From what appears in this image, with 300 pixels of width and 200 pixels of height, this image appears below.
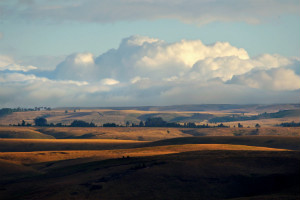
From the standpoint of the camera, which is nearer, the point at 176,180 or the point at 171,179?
the point at 176,180

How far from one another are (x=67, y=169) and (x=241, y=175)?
53429mm

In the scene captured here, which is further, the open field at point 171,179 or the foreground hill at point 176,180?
the open field at point 171,179

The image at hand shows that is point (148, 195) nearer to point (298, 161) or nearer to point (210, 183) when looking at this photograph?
point (210, 183)

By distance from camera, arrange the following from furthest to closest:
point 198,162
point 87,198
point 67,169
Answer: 1. point 67,169
2. point 198,162
3. point 87,198

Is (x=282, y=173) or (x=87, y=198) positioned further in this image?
(x=282, y=173)

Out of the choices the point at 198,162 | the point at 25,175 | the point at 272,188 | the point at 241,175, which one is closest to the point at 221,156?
the point at 198,162

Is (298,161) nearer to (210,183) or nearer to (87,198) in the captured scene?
(210,183)

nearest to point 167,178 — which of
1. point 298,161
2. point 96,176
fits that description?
point 96,176

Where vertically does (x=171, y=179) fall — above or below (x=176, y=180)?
above

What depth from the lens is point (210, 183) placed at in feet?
350

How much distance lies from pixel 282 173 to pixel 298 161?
955 cm

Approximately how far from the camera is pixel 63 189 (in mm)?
106000

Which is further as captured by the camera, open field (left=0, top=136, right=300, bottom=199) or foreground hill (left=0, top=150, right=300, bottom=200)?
open field (left=0, top=136, right=300, bottom=199)

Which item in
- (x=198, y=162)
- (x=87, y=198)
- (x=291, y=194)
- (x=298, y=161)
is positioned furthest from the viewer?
(x=198, y=162)
